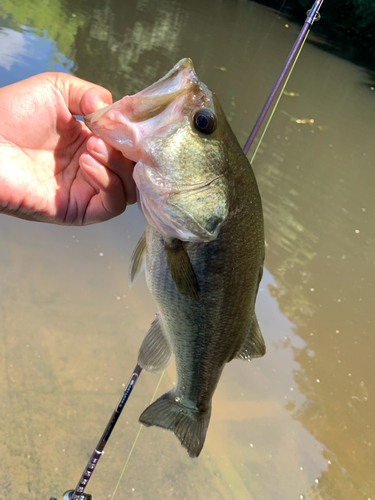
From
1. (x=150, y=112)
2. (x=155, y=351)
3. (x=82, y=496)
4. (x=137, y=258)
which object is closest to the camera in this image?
(x=150, y=112)

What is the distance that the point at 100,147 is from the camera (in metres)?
1.32

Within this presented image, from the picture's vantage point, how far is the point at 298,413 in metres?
2.86

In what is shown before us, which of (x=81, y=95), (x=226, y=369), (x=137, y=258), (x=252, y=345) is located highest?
(x=81, y=95)

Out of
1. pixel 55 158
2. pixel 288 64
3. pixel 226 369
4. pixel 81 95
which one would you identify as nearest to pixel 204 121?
pixel 81 95

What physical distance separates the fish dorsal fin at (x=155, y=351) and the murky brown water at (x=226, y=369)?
1084mm

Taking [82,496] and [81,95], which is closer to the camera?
[81,95]

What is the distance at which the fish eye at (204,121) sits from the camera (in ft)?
4.10

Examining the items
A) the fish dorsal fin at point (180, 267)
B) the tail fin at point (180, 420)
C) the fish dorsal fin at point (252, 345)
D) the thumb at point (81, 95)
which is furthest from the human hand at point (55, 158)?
the tail fin at point (180, 420)

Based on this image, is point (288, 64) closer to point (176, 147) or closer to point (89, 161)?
point (176, 147)

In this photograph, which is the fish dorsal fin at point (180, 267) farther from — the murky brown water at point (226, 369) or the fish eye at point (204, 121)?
the murky brown water at point (226, 369)

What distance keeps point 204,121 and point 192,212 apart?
1.06 ft

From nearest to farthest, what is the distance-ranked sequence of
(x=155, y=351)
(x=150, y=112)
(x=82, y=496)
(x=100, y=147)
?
(x=150, y=112)
(x=100, y=147)
(x=155, y=351)
(x=82, y=496)

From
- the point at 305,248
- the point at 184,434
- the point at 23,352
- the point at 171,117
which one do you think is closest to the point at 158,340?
the point at 184,434

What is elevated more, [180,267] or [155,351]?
[180,267]
